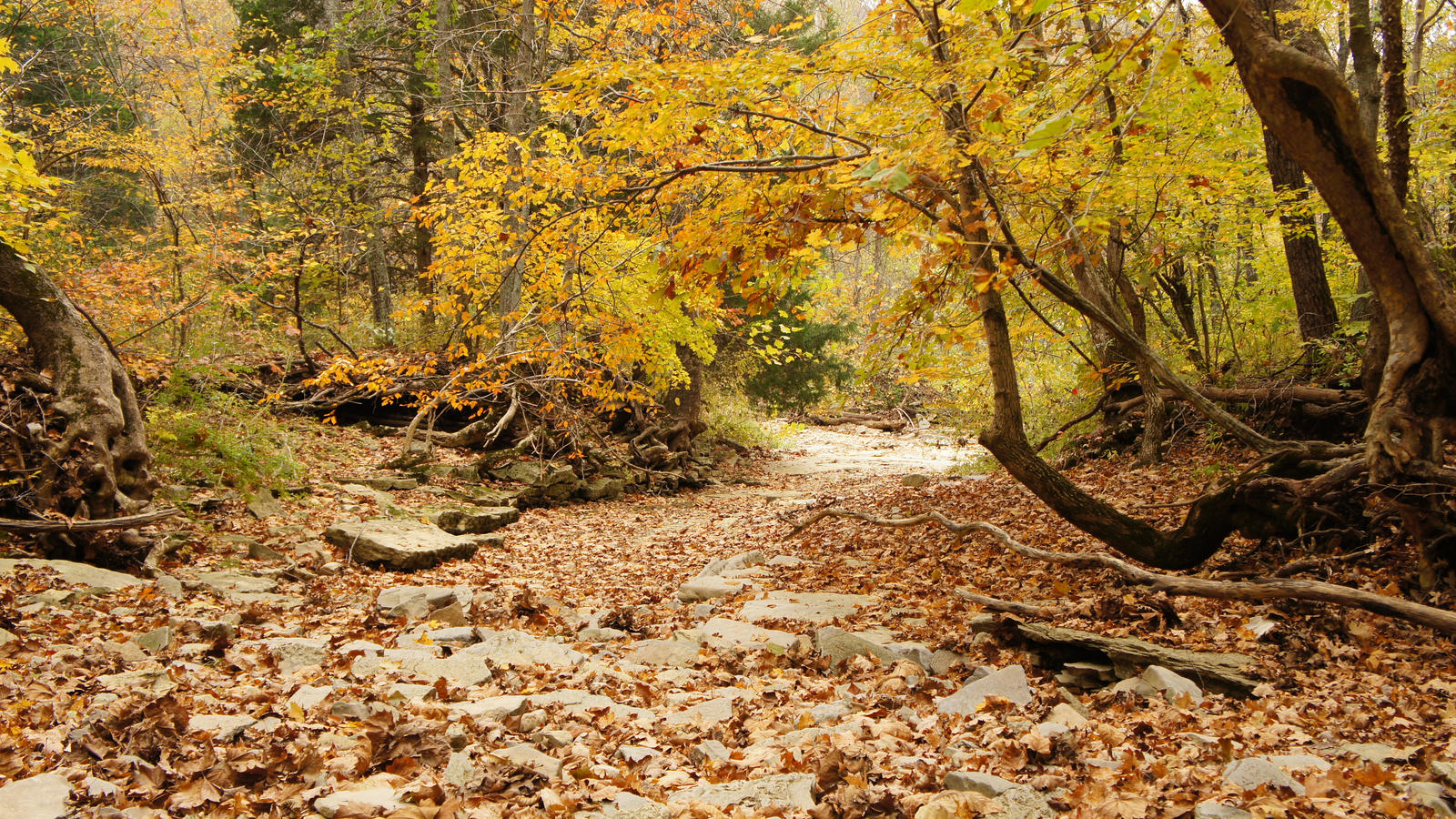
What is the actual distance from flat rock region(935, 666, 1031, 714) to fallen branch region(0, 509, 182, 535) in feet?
20.2

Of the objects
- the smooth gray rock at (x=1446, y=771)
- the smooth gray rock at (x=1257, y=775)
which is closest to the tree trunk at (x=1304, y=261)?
the smooth gray rock at (x=1446, y=771)

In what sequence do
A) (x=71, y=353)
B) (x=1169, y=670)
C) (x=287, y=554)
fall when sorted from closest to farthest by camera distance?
(x=1169, y=670) < (x=71, y=353) < (x=287, y=554)

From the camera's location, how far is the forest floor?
2.68m

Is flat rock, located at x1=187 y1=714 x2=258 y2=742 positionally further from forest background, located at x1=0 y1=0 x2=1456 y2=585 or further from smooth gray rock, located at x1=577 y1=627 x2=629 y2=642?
forest background, located at x1=0 y1=0 x2=1456 y2=585

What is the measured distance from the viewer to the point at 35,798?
2320 mm

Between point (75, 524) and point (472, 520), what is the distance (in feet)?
14.5

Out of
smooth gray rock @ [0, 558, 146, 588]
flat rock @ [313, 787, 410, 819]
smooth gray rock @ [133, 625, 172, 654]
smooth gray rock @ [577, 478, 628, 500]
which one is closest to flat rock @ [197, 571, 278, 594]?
smooth gray rock @ [0, 558, 146, 588]

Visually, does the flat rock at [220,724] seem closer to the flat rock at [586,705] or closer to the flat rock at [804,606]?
the flat rock at [586,705]

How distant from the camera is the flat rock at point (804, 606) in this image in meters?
5.96

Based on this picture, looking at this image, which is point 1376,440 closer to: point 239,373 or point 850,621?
point 850,621

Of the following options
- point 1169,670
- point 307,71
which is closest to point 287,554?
point 1169,670

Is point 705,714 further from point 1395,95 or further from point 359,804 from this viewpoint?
point 1395,95

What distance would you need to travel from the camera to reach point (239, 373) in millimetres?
12633

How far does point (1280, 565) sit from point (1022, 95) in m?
4.00
